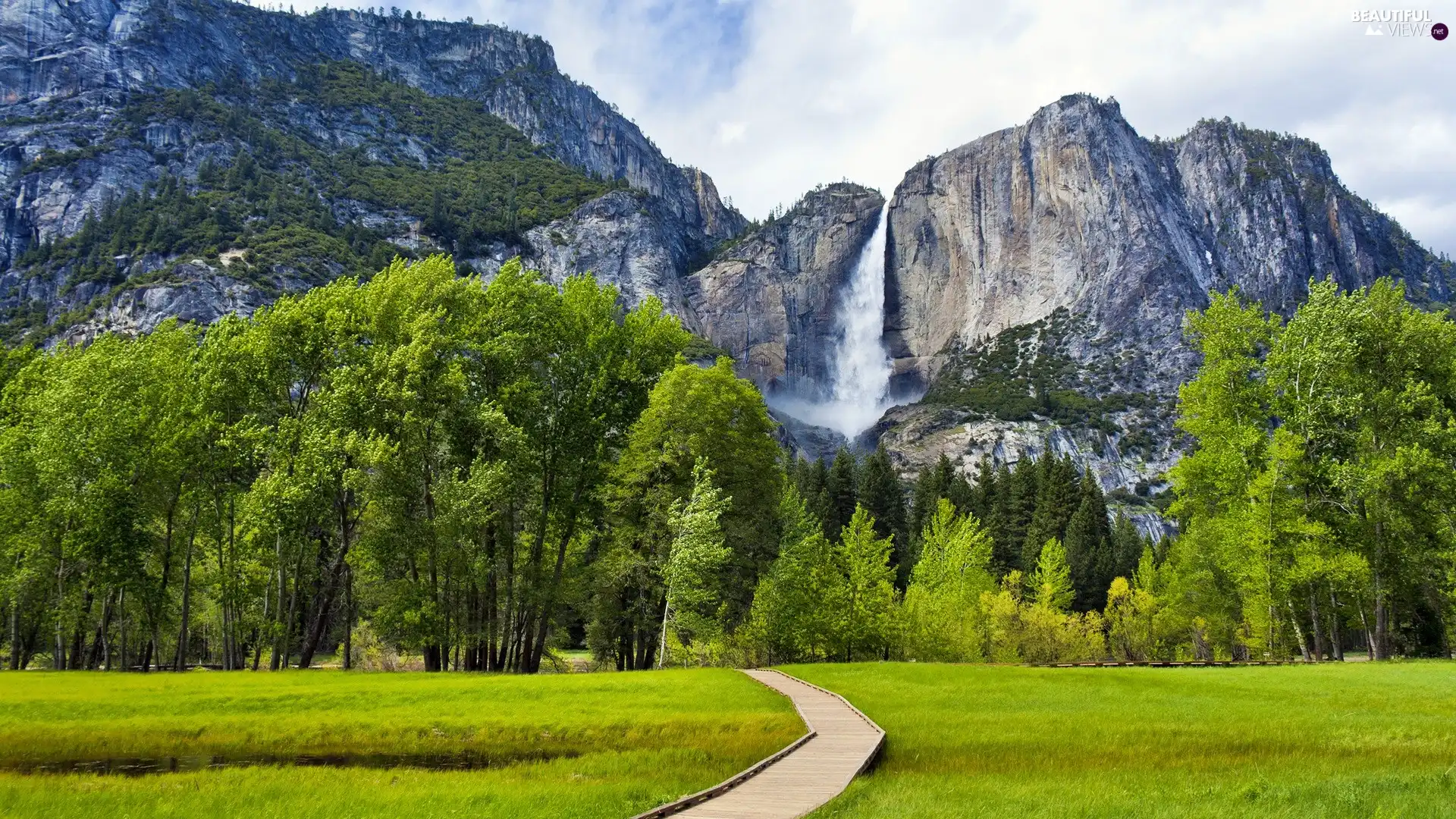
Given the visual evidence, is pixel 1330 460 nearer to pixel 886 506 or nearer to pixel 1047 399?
pixel 886 506

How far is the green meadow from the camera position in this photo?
40.9ft

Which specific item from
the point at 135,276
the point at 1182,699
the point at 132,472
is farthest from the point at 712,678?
the point at 135,276

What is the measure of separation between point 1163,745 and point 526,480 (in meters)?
26.8

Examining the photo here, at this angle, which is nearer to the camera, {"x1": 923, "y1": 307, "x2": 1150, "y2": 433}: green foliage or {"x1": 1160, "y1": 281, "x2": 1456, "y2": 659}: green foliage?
{"x1": 1160, "y1": 281, "x2": 1456, "y2": 659}: green foliage

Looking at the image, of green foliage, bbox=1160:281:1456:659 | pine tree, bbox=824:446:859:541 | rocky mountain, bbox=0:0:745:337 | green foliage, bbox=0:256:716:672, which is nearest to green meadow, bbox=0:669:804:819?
green foliage, bbox=0:256:716:672

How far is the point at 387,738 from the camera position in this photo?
18.9 m

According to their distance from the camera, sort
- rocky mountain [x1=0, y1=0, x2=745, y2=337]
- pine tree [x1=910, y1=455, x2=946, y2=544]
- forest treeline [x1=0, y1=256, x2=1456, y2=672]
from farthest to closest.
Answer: rocky mountain [x1=0, y1=0, x2=745, y2=337] < pine tree [x1=910, y1=455, x2=946, y2=544] < forest treeline [x1=0, y1=256, x2=1456, y2=672]

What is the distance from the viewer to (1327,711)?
20.5m

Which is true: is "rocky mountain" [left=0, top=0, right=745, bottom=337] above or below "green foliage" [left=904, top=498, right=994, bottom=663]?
above

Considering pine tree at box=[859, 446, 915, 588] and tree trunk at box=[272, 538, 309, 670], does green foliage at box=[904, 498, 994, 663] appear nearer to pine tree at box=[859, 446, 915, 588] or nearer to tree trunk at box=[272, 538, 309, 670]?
pine tree at box=[859, 446, 915, 588]

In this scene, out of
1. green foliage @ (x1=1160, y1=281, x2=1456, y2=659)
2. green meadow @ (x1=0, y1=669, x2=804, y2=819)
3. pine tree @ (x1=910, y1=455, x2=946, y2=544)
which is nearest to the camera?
green meadow @ (x1=0, y1=669, x2=804, y2=819)

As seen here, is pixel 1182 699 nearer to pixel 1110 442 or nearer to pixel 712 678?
pixel 712 678

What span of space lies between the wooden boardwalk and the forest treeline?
16036 mm

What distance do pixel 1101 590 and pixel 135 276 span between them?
145m
